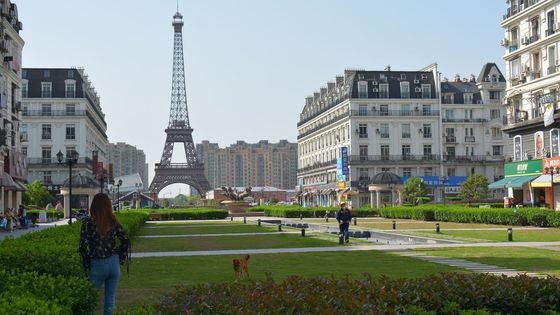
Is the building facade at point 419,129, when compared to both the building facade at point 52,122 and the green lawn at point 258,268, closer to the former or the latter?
the building facade at point 52,122

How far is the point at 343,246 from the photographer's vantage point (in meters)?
27.9

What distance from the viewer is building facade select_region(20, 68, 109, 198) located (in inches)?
3735

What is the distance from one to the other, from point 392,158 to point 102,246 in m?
92.7

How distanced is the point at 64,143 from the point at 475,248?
7983 cm

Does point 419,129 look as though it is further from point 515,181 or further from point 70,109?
point 70,109

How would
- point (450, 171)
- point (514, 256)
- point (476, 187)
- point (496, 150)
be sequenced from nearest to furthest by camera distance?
point (514, 256)
point (476, 187)
point (450, 171)
point (496, 150)

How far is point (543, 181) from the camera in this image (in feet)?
172

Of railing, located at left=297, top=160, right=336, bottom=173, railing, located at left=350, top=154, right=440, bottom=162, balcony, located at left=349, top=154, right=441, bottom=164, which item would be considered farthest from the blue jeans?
railing, located at left=297, top=160, right=336, bottom=173

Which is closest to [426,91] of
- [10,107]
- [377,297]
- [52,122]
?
[52,122]

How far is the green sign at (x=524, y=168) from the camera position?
54.1 meters

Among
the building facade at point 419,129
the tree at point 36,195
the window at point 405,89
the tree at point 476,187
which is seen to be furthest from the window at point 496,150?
the tree at point 36,195

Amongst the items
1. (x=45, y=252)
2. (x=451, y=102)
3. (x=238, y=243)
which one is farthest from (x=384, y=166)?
(x=45, y=252)

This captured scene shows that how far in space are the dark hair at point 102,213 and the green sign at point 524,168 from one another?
48757mm

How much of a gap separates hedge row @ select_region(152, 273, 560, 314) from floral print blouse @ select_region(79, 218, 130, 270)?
78.0 inches
